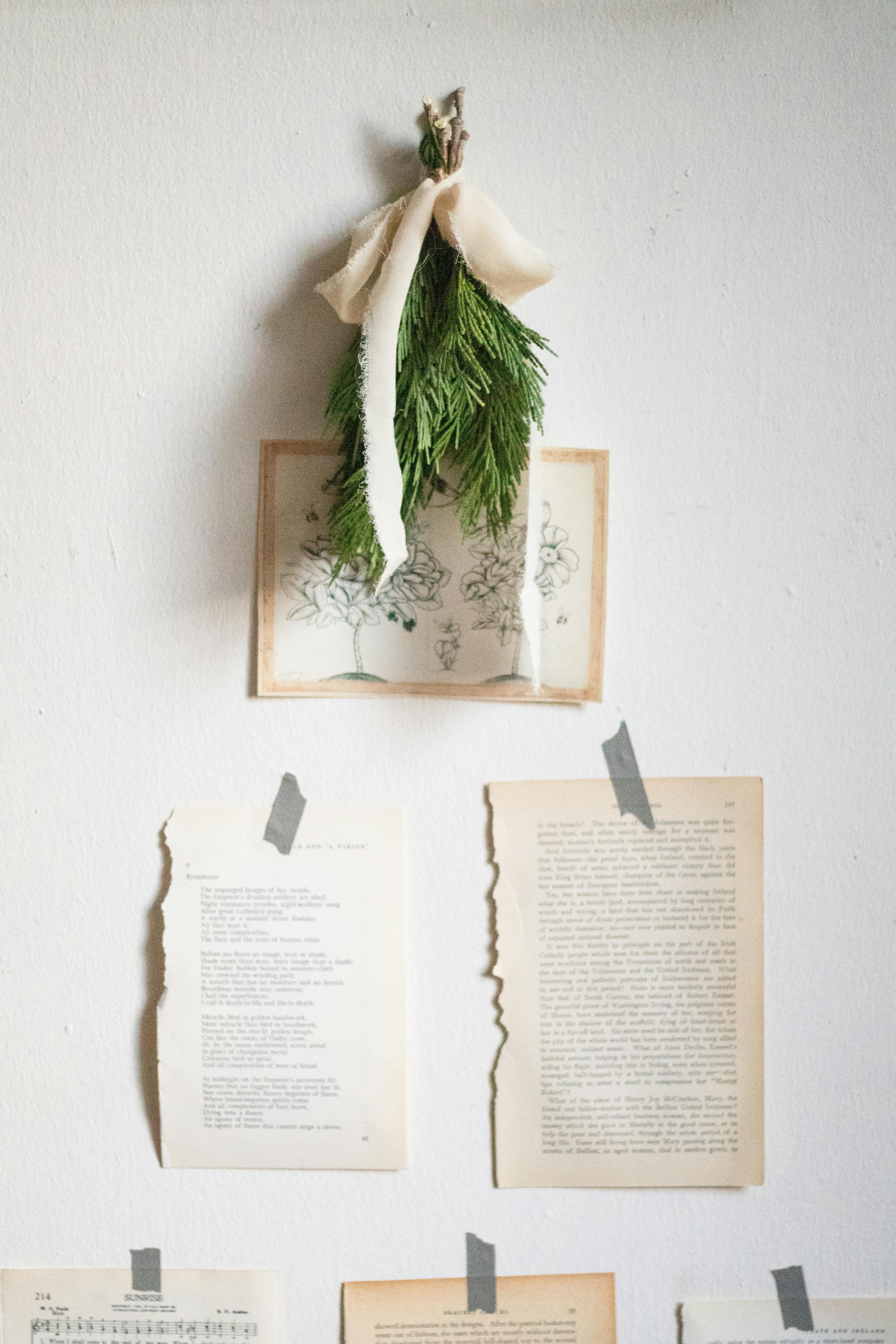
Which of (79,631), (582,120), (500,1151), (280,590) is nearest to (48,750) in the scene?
(79,631)

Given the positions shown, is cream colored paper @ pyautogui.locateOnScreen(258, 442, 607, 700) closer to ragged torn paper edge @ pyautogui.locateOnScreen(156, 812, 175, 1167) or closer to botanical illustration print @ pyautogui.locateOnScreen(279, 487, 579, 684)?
botanical illustration print @ pyautogui.locateOnScreen(279, 487, 579, 684)

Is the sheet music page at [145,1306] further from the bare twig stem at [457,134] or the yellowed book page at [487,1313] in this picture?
the bare twig stem at [457,134]

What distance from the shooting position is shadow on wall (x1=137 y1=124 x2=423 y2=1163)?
0.67m

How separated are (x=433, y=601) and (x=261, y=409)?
7.7 inches

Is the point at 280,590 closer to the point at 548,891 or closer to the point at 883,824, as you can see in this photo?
the point at 548,891

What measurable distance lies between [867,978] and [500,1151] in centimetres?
32

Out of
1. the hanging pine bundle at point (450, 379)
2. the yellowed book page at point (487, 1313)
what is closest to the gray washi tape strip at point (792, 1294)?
the yellowed book page at point (487, 1313)

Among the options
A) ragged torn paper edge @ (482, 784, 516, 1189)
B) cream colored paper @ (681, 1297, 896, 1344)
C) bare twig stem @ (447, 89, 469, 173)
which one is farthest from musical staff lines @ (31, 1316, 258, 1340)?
bare twig stem @ (447, 89, 469, 173)

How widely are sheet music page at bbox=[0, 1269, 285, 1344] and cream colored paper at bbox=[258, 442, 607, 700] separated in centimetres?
47

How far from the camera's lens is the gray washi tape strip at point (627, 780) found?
2.25 ft

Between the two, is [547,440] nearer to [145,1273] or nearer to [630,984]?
[630,984]

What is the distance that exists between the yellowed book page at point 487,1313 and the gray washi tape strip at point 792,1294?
0.43 ft

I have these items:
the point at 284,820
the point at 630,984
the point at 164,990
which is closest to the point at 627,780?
the point at 630,984

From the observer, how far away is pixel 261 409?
674mm
